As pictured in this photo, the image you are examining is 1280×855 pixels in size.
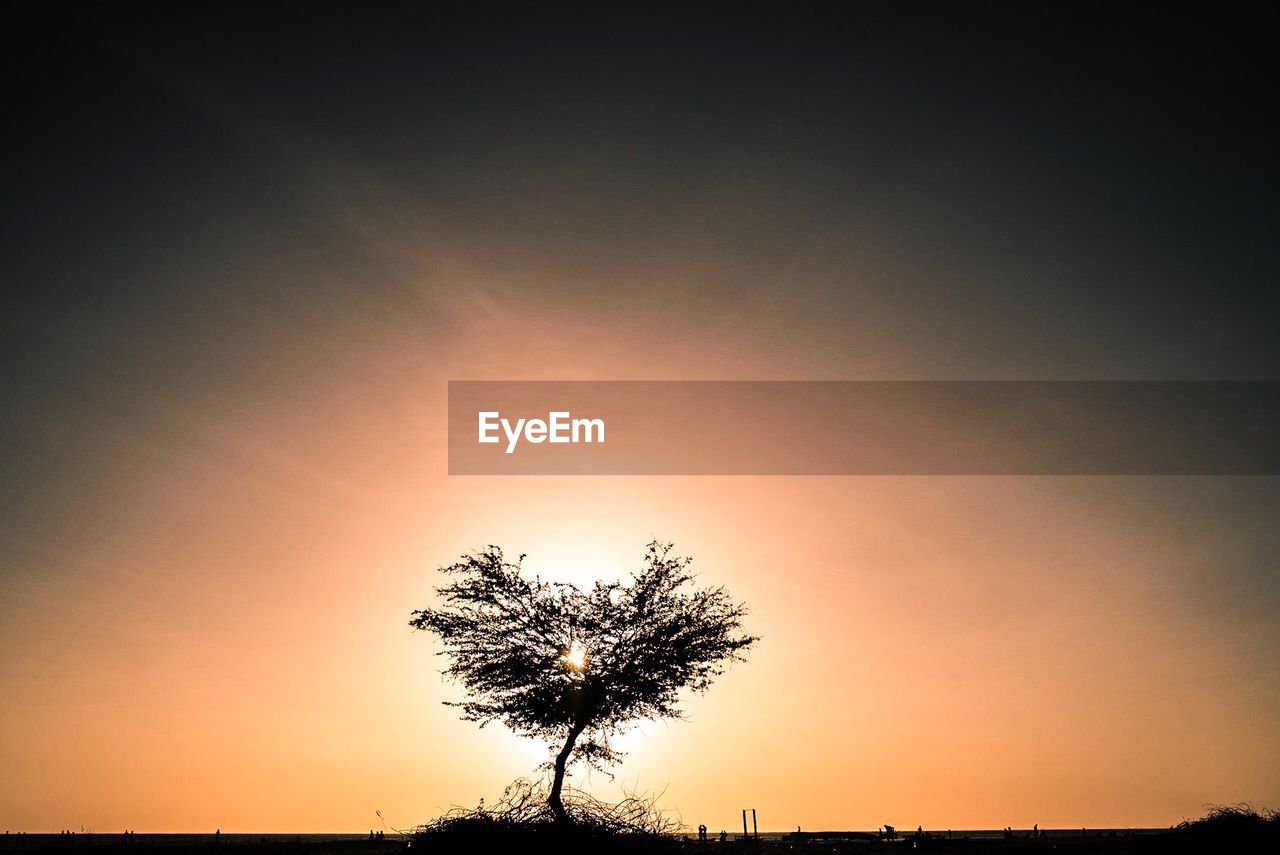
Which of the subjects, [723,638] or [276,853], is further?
[276,853]

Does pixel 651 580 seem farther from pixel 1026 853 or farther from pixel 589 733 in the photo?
pixel 1026 853

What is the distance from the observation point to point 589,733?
107 ft

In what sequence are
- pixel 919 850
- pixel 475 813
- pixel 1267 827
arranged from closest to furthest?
pixel 475 813
pixel 1267 827
pixel 919 850

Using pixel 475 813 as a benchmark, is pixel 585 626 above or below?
above

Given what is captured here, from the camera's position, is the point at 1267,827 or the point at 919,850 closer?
the point at 1267,827

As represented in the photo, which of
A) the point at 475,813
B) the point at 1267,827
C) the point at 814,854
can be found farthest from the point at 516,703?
the point at 1267,827

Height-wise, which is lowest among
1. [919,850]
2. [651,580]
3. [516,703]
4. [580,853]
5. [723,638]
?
[919,850]

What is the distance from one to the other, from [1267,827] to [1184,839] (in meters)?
2.44

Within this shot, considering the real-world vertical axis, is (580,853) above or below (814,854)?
above

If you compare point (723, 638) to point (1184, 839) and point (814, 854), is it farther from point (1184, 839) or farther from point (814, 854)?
point (1184, 839)

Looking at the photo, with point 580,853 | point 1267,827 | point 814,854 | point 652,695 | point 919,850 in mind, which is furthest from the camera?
point 919,850

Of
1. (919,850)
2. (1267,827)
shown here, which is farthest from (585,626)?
(1267,827)

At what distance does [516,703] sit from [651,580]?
7.01 meters

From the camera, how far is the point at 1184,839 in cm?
2681
